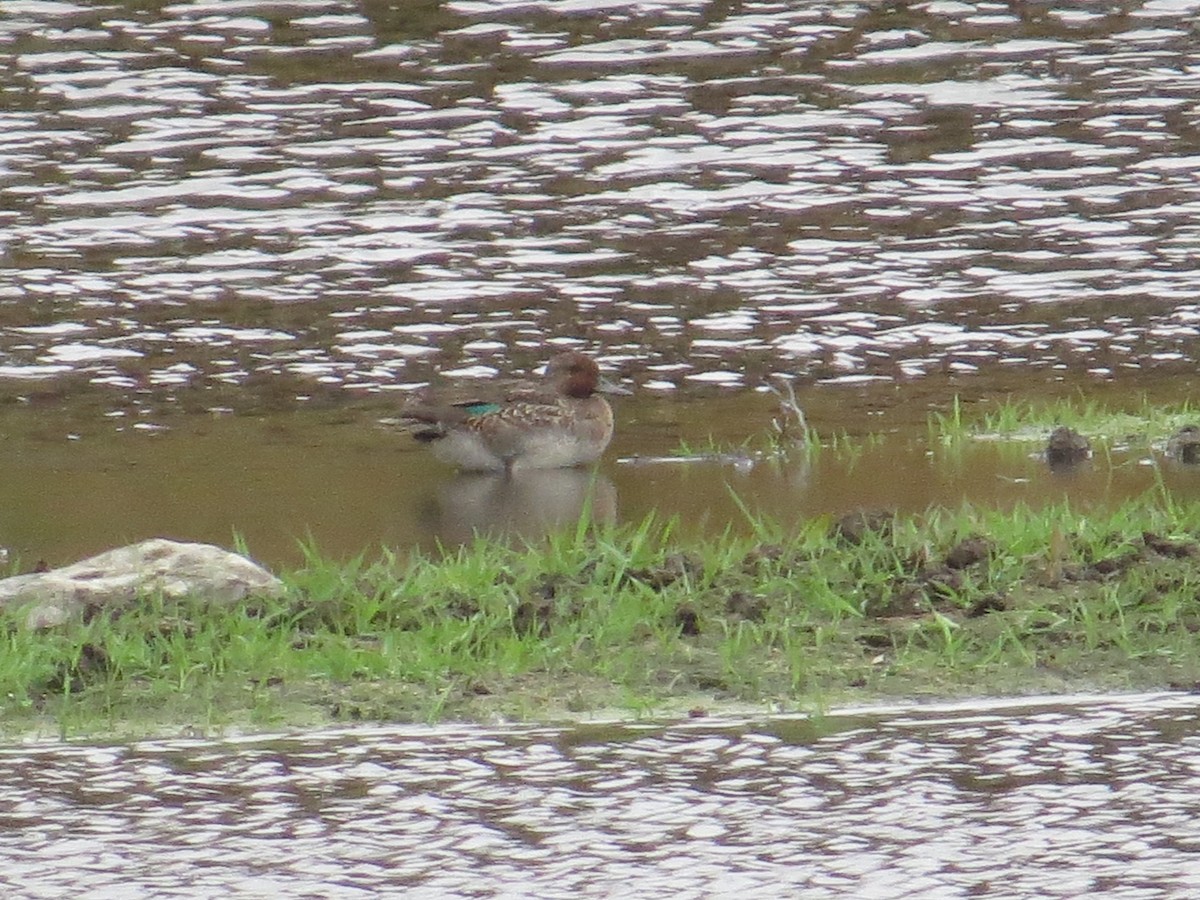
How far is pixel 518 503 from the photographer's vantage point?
408 inches

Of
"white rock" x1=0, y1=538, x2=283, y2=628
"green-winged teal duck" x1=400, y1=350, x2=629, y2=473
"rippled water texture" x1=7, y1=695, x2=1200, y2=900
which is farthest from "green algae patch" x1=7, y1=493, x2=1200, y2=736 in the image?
"green-winged teal duck" x1=400, y1=350, x2=629, y2=473

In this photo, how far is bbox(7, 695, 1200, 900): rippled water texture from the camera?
4.76 meters

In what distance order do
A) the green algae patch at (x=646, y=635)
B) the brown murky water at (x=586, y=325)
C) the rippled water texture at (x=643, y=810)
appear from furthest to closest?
the green algae patch at (x=646, y=635) → the brown murky water at (x=586, y=325) → the rippled water texture at (x=643, y=810)

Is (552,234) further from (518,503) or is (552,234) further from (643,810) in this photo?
(643,810)

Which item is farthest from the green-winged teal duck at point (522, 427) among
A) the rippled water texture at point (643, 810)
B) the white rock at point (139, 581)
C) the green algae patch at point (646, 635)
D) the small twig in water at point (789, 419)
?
the rippled water texture at point (643, 810)

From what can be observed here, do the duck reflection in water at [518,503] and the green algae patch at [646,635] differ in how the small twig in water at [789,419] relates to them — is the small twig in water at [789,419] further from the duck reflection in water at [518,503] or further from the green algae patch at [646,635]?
the green algae patch at [646,635]

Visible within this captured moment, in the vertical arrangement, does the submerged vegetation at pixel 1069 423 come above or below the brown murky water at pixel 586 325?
below

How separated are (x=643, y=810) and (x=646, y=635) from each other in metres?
1.59

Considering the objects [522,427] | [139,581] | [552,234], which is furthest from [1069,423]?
[139,581]

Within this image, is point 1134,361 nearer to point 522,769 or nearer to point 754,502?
point 754,502

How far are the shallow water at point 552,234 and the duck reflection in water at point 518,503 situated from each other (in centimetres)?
11

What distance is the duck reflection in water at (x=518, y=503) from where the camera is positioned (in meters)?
9.44

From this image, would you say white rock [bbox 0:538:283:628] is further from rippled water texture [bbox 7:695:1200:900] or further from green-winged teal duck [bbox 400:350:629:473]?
green-winged teal duck [bbox 400:350:629:473]

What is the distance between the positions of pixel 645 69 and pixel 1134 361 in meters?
6.79
